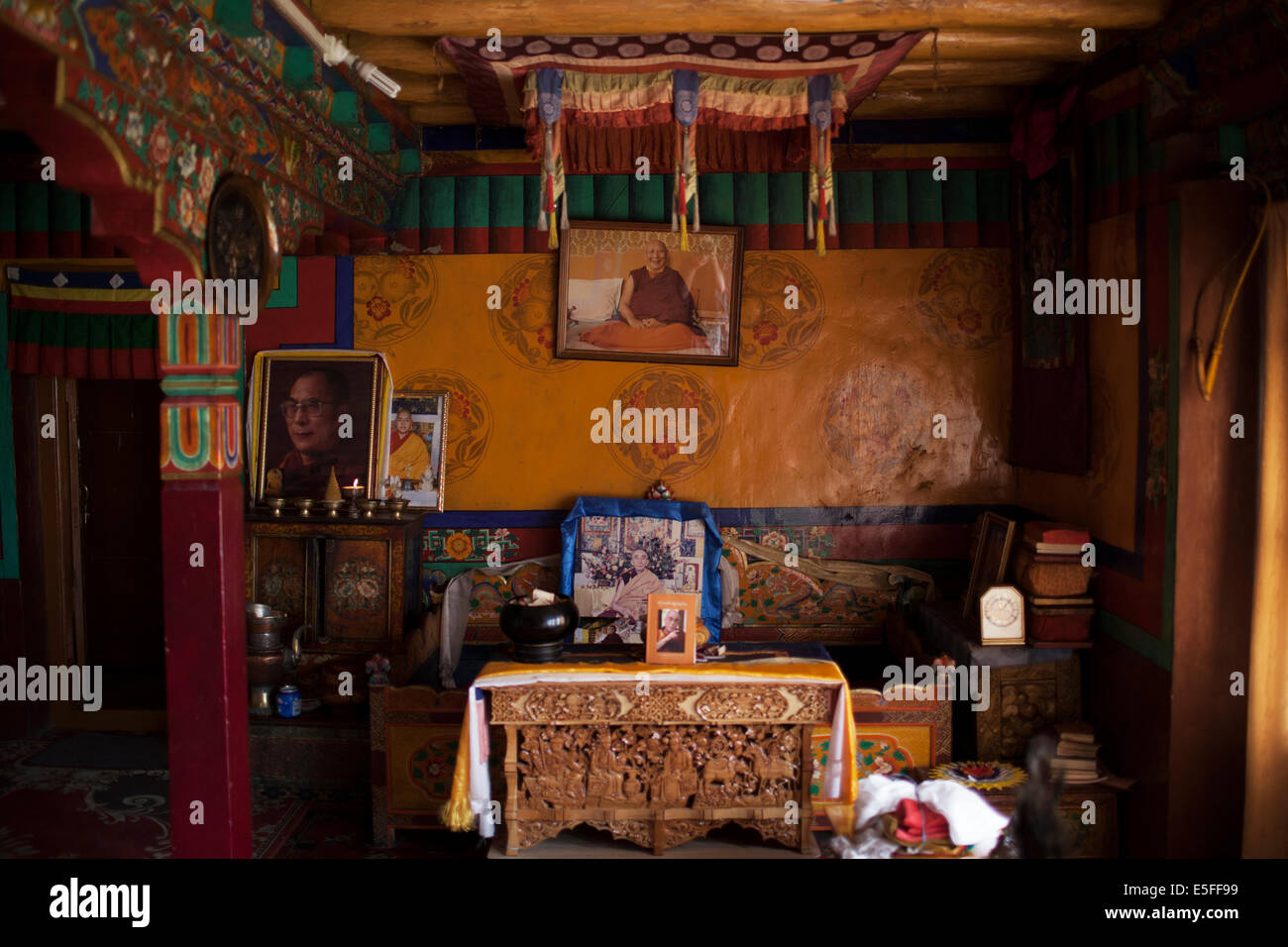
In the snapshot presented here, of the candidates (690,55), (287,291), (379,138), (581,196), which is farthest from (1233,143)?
(287,291)

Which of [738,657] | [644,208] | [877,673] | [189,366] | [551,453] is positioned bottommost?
[877,673]

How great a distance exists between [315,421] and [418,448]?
2.42 feet

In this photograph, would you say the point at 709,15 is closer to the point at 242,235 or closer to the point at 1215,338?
the point at 242,235

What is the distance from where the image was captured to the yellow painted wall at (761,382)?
6.46 m

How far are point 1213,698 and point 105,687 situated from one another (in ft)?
24.3

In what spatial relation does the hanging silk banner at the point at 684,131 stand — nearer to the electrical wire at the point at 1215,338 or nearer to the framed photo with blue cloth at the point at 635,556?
the framed photo with blue cloth at the point at 635,556

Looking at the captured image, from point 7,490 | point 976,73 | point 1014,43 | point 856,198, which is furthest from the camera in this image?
point 7,490

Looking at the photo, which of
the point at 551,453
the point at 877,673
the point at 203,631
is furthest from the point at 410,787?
the point at 877,673

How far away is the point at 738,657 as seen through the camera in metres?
4.86

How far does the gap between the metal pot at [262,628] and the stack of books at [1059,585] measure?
4.48m

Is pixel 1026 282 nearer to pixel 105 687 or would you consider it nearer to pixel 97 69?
pixel 97 69

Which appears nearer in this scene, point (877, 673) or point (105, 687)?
point (877, 673)

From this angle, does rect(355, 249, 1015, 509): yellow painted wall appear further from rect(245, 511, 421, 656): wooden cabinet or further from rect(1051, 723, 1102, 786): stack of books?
rect(1051, 723, 1102, 786): stack of books

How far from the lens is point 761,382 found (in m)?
6.52
